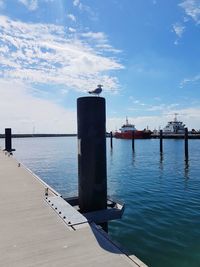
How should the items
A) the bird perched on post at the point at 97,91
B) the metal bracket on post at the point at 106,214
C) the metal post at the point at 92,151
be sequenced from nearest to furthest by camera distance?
the metal bracket on post at the point at 106,214
the metal post at the point at 92,151
the bird perched on post at the point at 97,91

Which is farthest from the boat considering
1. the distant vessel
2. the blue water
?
the blue water

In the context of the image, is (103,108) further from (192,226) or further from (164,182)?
(164,182)

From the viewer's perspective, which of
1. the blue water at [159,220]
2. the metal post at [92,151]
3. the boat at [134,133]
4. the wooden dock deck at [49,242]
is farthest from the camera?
Result: the boat at [134,133]

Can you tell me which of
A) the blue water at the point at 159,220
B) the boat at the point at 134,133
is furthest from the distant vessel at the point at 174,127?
the blue water at the point at 159,220

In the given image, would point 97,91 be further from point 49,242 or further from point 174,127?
point 174,127

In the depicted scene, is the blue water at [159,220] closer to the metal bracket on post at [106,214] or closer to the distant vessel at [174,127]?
the metal bracket on post at [106,214]

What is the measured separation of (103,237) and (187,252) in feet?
10.1

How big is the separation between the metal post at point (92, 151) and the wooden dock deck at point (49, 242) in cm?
96

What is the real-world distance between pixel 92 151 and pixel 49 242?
251cm

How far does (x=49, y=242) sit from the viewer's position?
4.63 meters

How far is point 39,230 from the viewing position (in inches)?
205

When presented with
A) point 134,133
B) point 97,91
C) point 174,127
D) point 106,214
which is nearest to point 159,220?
point 106,214

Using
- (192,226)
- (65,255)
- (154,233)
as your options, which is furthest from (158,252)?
(65,255)

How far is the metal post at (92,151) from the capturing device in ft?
21.6
